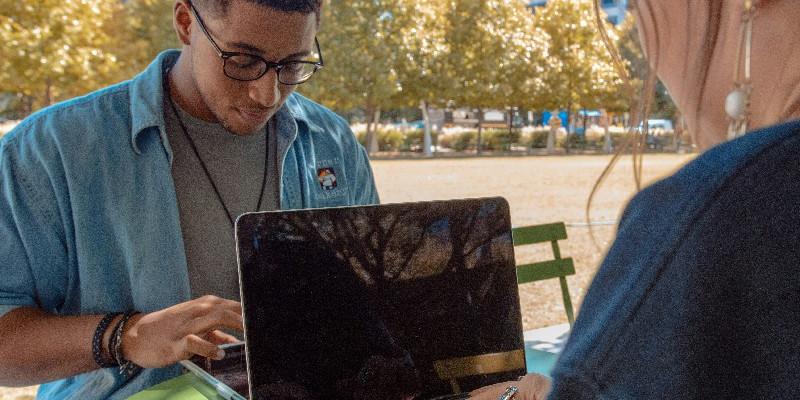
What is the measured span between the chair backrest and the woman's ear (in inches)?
41.2

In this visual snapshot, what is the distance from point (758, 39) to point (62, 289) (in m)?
1.50

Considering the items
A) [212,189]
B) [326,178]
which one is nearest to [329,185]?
[326,178]

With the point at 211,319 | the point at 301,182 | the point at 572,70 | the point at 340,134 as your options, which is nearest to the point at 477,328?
the point at 211,319

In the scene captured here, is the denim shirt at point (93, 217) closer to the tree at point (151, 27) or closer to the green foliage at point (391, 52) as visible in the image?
the green foliage at point (391, 52)

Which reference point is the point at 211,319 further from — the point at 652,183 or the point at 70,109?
the point at 652,183

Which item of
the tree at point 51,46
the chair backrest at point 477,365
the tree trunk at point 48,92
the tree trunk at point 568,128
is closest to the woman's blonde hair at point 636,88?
the chair backrest at point 477,365

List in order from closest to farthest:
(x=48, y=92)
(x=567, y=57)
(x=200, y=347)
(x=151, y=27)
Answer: (x=200, y=347) → (x=48, y=92) → (x=151, y=27) → (x=567, y=57)

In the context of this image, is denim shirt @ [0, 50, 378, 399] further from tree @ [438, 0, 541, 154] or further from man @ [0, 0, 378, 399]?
tree @ [438, 0, 541, 154]

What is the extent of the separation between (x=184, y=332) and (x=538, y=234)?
182 cm

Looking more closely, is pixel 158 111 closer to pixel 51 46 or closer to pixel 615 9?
pixel 615 9

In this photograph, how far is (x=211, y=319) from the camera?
53.0 inches

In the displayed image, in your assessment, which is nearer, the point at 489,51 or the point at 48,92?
the point at 48,92

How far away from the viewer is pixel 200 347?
1.33 m

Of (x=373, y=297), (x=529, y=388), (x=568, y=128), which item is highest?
(x=373, y=297)
